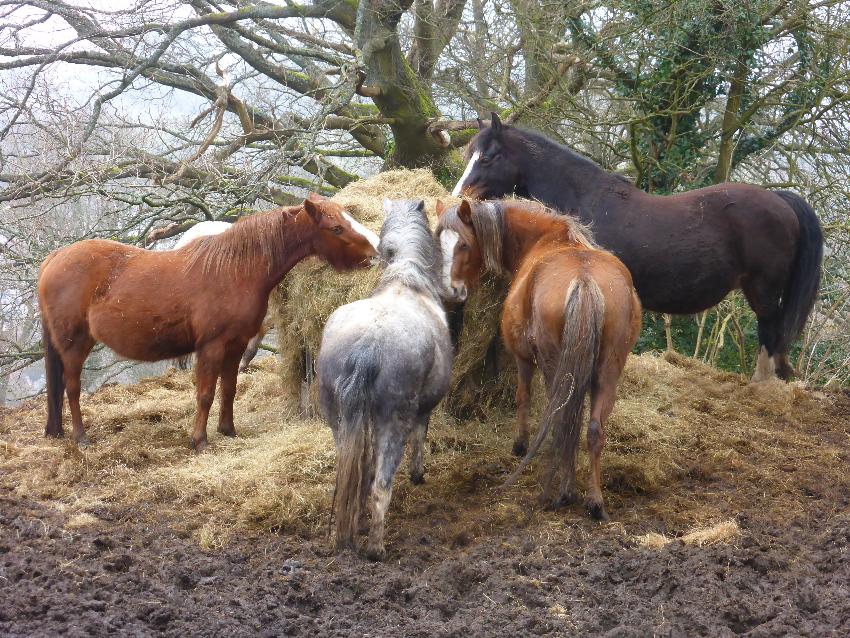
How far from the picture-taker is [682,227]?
642 centimetres

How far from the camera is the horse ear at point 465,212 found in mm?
5371

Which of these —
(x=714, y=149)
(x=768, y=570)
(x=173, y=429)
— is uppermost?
(x=714, y=149)

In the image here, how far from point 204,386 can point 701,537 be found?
12.1 ft

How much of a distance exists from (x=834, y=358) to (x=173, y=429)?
7.29 metres

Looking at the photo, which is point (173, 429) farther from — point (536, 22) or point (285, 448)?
point (536, 22)

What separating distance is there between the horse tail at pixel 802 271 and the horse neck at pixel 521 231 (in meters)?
2.40

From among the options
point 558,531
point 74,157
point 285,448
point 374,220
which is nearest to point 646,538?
point 558,531

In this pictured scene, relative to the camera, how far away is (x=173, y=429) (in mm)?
6578

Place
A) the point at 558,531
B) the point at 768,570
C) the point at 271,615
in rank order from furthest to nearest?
the point at 558,531 < the point at 768,570 < the point at 271,615

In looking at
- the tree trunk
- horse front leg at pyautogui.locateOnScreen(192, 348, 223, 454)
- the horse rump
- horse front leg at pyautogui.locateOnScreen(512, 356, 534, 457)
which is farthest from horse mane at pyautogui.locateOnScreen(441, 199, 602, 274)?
the tree trunk

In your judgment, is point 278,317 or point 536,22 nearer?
point 278,317

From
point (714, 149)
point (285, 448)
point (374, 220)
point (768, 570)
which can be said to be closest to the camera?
point (768, 570)

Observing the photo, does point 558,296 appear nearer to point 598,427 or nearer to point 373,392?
point 598,427

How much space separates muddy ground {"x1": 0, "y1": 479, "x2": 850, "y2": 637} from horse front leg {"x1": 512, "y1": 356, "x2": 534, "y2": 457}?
1.25 meters
